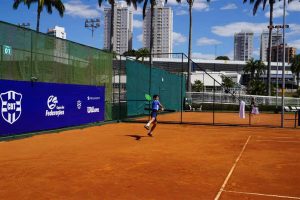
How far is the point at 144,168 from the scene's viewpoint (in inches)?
365

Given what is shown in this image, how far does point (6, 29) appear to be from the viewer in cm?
1387

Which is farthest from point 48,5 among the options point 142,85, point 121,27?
A: point 121,27

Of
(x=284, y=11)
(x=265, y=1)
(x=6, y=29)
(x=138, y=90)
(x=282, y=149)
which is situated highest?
(x=265, y=1)

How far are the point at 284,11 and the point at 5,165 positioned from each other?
1756 centimetres

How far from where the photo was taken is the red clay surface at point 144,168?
6984 millimetres

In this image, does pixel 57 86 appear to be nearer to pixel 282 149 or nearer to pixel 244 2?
pixel 282 149

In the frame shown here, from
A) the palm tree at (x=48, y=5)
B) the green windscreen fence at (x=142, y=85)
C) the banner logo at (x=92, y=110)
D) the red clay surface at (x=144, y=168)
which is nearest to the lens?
the red clay surface at (x=144, y=168)

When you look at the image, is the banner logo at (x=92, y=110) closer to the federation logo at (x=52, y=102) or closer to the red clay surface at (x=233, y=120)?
the federation logo at (x=52, y=102)

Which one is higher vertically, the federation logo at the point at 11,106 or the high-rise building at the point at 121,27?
the high-rise building at the point at 121,27

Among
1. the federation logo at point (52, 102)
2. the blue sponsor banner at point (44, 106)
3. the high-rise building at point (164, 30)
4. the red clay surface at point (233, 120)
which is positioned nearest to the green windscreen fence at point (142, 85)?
the red clay surface at point (233, 120)

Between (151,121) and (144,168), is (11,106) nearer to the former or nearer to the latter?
(151,121)

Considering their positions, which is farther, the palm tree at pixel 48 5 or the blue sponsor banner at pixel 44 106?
the palm tree at pixel 48 5

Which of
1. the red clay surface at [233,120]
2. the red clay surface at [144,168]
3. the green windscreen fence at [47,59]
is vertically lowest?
the red clay surface at [233,120]

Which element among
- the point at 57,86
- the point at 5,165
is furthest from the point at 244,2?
the point at 5,165
